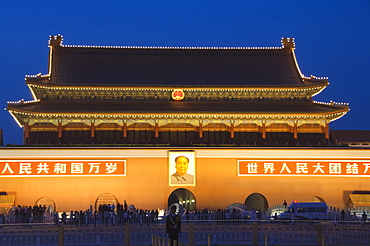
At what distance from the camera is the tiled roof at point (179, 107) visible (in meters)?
50.8

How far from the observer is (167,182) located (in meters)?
47.5

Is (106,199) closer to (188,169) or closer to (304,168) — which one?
(188,169)

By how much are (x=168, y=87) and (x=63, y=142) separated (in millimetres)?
9781

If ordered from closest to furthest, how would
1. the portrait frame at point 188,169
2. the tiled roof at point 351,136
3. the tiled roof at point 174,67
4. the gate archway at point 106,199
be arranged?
the portrait frame at point 188,169 → the gate archway at point 106,199 → the tiled roof at point 174,67 → the tiled roof at point 351,136

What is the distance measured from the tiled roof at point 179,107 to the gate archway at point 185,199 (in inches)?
278

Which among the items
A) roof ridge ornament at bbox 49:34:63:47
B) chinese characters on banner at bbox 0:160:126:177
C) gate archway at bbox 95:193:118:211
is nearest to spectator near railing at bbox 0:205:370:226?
chinese characters on banner at bbox 0:160:126:177

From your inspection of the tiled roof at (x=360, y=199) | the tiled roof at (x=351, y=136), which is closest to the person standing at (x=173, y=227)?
the tiled roof at (x=360, y=199)

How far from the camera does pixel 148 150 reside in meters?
47.9

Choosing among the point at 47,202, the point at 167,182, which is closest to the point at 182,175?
the point at 167,182

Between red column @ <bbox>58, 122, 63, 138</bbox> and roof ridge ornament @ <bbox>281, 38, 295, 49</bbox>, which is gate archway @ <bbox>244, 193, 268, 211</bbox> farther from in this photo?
red column @ <bbox>58, 122, 63, 138</bbox>

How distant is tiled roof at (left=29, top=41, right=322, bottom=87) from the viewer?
54562mm

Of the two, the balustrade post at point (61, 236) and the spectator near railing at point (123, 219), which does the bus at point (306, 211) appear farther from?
the balustrade post at point (61, 236)

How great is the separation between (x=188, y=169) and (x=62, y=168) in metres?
9.33

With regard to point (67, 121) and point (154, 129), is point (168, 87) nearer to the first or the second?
point (154, 129)
